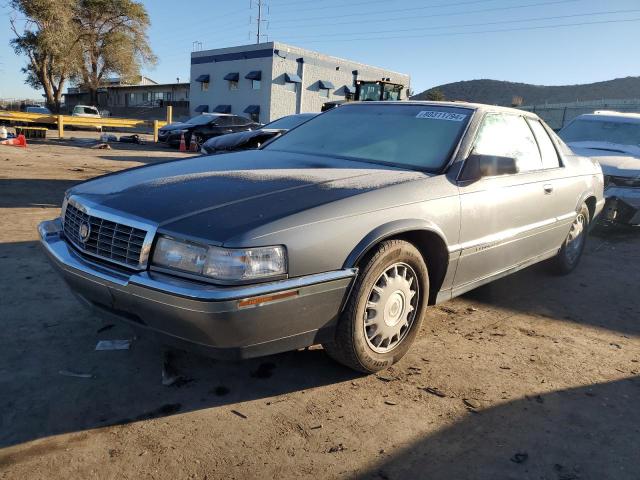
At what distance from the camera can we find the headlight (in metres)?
2.15

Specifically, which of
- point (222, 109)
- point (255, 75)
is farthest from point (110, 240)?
point (222, 109)

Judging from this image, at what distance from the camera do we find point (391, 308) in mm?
2830

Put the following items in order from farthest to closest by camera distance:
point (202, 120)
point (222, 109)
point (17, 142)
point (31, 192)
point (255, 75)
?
point (222, 109), point (255, 75), point (202, 120), point (17, 142), point (31, 192)

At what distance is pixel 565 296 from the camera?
448cm

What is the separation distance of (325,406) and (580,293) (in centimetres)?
311

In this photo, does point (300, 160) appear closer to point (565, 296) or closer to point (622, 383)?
point (622, 383)

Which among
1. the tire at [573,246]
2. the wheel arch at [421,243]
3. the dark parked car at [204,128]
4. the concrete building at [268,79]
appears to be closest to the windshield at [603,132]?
the tire at [573,246]

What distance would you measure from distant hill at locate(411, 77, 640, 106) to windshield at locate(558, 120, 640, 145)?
62.2 metres

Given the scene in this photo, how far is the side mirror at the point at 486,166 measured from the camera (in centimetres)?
313

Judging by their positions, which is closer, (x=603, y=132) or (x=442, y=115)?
(x=442, y=115)

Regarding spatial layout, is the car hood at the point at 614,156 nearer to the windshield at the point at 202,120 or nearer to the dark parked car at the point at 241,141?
the dark parked car at the point at 241,141

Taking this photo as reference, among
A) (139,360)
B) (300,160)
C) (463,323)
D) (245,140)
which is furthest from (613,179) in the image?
(139,360)

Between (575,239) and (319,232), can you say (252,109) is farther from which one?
(319,232)

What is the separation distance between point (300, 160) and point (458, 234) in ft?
3.73
